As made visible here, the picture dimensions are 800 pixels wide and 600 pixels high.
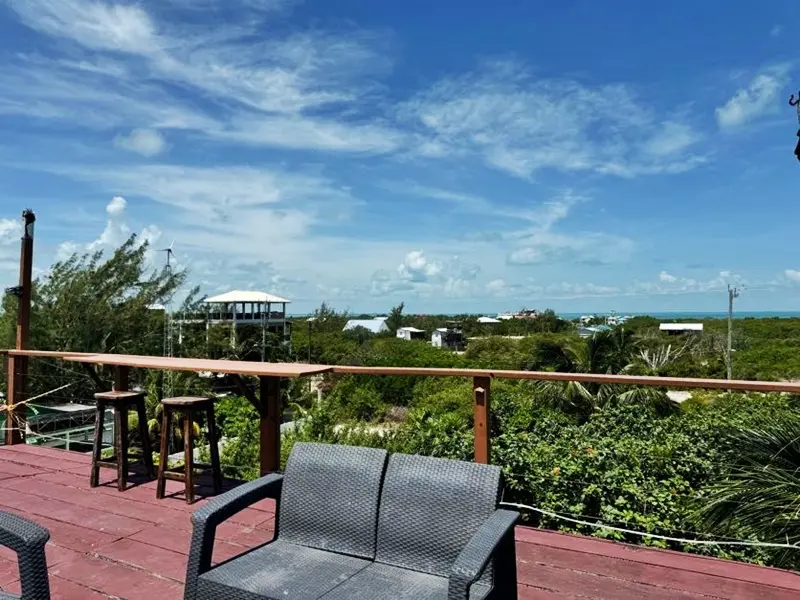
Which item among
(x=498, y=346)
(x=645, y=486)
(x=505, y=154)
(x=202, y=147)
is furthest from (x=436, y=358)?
(x=645, y=486)

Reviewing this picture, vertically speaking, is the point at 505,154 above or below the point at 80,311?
above

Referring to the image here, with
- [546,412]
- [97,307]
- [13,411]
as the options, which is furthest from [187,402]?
[97,307]

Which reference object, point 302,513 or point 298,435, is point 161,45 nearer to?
point 298,435

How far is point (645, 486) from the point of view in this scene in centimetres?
409

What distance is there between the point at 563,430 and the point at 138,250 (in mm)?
15909

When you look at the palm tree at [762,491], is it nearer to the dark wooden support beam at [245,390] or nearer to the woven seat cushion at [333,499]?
the woven seat cushion at [333,499]

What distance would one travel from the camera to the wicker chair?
4.51ft

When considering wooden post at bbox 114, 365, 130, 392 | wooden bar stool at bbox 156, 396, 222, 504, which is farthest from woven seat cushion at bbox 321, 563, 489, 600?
wooden post at bbox 114, 365, 130, 392

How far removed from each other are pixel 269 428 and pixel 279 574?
1867 mm

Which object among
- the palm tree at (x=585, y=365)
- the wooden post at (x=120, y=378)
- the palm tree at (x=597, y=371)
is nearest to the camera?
the wooden post at (x=120, y=378)

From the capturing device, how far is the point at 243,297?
32.9 m

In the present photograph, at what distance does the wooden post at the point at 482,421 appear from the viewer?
122 inches

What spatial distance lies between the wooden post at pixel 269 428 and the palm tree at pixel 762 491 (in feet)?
7.79

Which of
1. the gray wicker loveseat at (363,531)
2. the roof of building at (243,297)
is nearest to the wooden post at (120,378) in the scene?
the gray wicker loveseat at (363,531)
